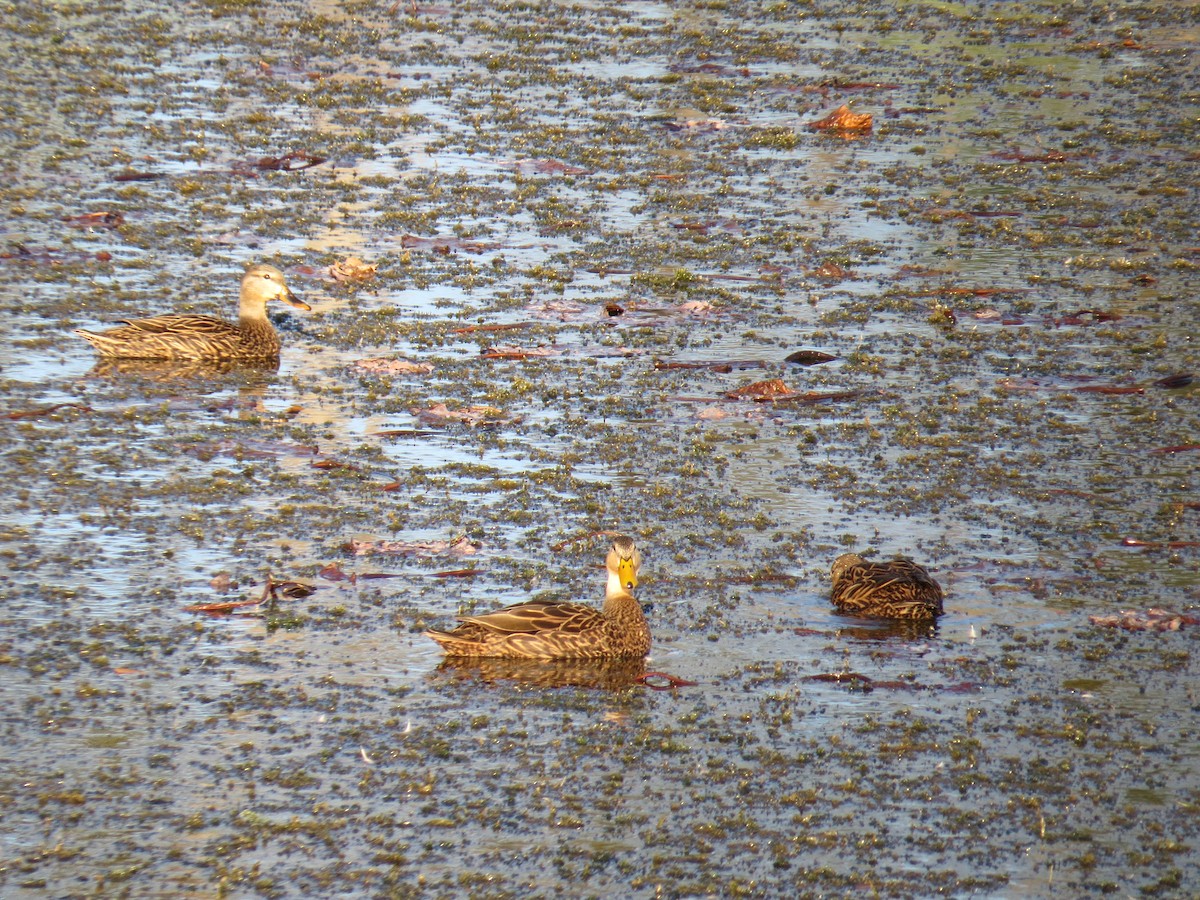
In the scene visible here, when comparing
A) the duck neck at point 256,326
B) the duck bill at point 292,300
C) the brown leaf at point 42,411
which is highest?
the duck bill at point 292,300

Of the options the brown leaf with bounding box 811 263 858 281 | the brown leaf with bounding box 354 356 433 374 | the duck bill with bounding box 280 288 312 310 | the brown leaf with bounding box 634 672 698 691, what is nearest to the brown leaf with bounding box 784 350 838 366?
the brown leaf with bounding box 811 263 858 281

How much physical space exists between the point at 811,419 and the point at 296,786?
5.28m

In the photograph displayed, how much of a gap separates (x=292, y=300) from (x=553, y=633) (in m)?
5.42

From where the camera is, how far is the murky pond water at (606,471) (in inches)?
276

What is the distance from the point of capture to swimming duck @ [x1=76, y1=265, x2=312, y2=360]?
12.2 metres

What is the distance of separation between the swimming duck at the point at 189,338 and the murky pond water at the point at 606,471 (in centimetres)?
20

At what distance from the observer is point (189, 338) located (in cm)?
1229

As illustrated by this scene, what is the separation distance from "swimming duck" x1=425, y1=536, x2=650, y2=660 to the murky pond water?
0.13m

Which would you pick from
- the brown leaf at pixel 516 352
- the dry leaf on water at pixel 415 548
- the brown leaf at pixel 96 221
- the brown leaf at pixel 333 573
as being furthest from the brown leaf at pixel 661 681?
the brown leaf at pixel 96 221

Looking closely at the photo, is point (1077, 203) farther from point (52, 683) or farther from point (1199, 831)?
point (52, 683)

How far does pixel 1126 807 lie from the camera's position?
23.4ft

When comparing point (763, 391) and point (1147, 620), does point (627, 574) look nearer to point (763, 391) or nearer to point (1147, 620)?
point (1147, 620)

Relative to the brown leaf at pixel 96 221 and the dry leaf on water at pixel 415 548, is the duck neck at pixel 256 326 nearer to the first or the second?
the brown leaf at pixel 96 221

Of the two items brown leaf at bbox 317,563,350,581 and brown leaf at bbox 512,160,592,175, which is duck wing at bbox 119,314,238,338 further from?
brown leaf at bbox 512,160,592,175
